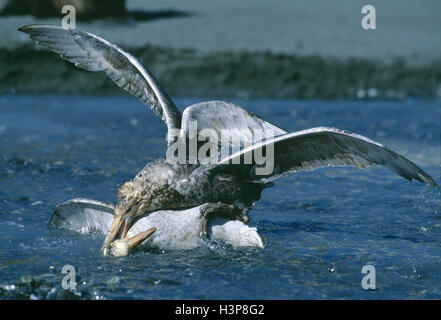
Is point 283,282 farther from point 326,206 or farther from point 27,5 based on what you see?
point 27,5

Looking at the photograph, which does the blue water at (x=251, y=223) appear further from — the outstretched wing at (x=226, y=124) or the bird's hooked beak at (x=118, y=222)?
the outstretched wing at (x=226, y=124)

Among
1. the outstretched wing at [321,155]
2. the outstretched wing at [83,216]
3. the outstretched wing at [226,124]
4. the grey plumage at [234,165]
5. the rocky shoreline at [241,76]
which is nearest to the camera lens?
the outstretched wing at [321,155]

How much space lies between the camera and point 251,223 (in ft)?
18.2

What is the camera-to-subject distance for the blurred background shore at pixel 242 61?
10578 mm

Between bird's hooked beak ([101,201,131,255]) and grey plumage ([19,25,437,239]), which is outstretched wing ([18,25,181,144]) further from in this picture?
bird's hooked beak ([101,201,131,255])

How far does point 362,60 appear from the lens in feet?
35.9

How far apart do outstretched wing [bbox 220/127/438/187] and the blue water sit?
1.70ft

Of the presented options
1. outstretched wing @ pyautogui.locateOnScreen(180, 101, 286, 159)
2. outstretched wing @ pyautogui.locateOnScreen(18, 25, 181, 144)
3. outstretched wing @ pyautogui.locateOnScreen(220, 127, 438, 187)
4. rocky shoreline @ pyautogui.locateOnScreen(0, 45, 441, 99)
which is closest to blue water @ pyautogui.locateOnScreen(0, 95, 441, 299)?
outstretched wing @ pyautogui.locateOnScreen(220, 127, 438, 187)

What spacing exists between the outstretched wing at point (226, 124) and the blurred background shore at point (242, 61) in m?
5.01

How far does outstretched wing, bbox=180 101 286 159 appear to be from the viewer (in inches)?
212

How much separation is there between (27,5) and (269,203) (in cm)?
672

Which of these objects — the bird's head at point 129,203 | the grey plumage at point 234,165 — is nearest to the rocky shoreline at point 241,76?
the grey plumage at point 234,165

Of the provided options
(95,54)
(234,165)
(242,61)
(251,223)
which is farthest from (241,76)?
(234,165)
